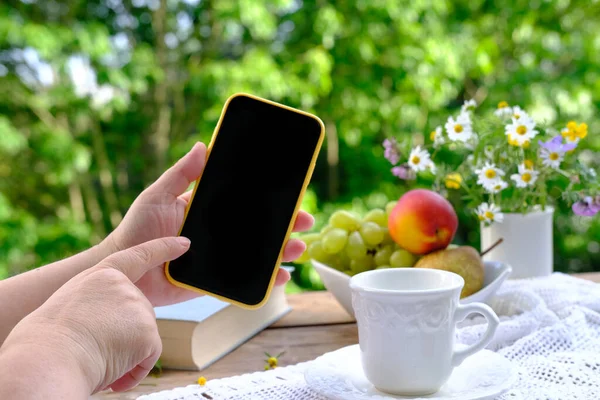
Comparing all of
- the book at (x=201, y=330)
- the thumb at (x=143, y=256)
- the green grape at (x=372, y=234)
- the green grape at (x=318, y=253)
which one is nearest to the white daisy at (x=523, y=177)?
the green grape at (x=372, y=234)

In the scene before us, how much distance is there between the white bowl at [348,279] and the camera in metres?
0.94

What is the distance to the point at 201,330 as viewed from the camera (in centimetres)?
89

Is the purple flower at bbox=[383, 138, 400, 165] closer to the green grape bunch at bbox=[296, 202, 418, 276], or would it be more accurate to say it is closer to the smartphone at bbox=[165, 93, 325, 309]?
the green grape bunch at bbox=[296, 202, 418, 276]

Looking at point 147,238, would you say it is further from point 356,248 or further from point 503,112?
point 503,112

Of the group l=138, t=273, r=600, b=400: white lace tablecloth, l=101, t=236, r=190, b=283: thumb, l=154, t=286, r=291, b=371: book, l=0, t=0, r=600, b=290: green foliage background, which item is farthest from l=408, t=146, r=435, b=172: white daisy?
l=0, t=0, r=600, b=290: green foliage background

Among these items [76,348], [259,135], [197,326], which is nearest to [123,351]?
[76,348]

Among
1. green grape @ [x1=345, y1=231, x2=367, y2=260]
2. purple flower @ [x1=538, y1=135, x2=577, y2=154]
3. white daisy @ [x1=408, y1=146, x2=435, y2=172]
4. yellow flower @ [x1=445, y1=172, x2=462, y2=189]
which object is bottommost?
green grape @ [x1=345, y1=231, x2=367, y2=260]

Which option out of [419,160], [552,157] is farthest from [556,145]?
[419,160]

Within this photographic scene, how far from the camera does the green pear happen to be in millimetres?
951

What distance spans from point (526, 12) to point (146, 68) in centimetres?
227

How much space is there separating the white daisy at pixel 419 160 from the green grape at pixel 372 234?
0.46 ft

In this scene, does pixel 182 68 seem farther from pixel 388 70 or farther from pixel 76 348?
pixel 76 348

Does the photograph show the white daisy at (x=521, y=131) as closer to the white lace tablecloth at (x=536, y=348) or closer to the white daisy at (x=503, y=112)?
the white daisy at (x=503, y=112)

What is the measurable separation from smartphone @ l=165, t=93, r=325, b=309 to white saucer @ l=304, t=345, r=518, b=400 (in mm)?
145
